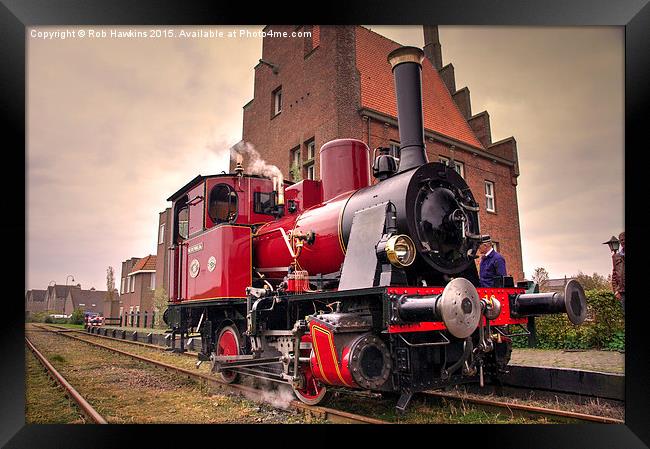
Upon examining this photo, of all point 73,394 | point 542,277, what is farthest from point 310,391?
point 542,277

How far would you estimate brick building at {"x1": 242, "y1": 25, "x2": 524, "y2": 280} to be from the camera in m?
9.86

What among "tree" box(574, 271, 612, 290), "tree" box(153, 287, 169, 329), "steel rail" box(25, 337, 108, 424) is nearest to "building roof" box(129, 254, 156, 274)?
"tree" box(153, 287, 169, 329)

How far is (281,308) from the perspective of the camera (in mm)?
5832

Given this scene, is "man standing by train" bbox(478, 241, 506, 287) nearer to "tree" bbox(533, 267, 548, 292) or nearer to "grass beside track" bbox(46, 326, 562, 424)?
"tree" bbox(533, 267, 548, 292)

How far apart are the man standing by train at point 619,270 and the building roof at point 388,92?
4.95 m

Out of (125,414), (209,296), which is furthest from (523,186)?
(125,414)

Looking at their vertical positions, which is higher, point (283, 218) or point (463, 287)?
point (283, 218)

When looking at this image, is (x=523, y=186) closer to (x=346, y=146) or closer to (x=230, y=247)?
(x=346, y=146)

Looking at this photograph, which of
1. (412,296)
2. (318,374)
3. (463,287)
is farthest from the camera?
(318,374)

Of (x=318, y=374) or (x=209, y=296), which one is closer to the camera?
(x=318, y=374)

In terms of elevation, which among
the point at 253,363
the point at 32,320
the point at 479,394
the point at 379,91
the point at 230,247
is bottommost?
the point at 479,394

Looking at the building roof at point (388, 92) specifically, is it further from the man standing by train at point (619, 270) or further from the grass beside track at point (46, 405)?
the grass beside track at point (46, 405)

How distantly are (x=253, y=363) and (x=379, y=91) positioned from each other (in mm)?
7500

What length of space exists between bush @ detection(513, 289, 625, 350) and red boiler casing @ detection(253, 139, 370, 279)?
367cm
